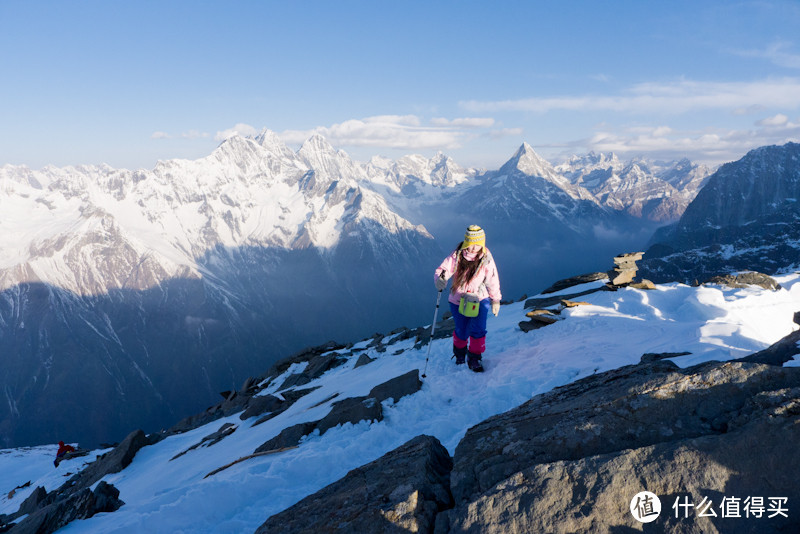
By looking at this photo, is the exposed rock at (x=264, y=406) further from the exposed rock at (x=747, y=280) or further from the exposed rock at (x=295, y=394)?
the exposed rock at (x=747, y=280)

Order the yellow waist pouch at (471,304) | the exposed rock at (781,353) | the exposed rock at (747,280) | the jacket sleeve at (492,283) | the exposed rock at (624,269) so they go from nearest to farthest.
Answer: the exposed rock at (781,353), the yellow waist pouch at (471,304), the jacket sleeve at (492,283), the exposed rock at (624,269), the exposed rock at (747,280)

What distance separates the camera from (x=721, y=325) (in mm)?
12008

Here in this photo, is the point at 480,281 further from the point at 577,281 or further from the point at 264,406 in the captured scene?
the point at 577,281

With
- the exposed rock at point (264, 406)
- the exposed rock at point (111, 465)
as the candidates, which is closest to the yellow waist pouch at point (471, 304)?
the exposed rock at point (264, 406)

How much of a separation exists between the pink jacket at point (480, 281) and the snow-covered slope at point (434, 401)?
7.38ft

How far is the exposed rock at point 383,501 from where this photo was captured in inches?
171

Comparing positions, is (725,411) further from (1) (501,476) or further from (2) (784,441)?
(1) (501,476)

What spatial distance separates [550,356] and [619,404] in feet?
24.5

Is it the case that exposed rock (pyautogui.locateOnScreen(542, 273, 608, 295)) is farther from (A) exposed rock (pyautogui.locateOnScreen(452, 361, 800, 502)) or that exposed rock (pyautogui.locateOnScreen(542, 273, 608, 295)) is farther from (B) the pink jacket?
(A) exposed rock (pyautogui.locateOnScreen(452, 361, 800, 502))

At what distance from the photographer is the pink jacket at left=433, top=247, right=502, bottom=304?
1195 cm

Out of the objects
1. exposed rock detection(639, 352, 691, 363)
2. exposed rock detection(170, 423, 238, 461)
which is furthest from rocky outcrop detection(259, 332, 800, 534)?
exposed rock detection(170, 423, 238, 461)

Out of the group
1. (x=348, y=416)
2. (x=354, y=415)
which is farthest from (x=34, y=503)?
(x=354, y=415)

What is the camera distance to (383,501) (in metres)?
4.74

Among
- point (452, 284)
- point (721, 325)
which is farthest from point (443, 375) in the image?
point (721, 325)
